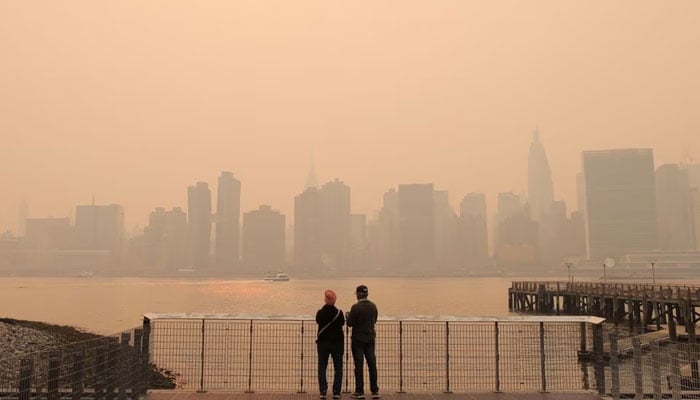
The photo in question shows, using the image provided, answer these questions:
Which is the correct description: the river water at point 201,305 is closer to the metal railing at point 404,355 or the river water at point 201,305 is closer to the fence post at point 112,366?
the metal railing at point 404,355

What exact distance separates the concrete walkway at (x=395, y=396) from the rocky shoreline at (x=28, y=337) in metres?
18.4

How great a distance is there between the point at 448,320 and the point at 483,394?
147 cm

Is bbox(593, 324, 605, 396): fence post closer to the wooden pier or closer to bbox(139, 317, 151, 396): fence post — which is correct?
bbox(139, 317, 151, 396): fence post

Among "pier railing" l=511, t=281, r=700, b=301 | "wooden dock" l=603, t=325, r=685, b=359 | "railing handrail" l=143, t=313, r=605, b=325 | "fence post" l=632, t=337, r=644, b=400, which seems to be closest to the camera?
"fence post" l=632, t=337, r=644, b=400

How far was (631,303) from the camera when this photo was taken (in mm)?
49500

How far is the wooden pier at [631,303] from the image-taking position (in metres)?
39.6

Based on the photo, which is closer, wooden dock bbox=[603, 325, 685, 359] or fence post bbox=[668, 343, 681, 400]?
fence post bbox=[668, 343, 681, 400]

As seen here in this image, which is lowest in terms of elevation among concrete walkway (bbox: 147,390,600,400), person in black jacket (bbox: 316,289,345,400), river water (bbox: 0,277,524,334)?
river water (bbox: 0,277,524,334)

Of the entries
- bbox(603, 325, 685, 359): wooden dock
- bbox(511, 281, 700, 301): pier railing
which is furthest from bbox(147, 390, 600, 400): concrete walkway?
bbox(511, 281, 700, 301): pier railing

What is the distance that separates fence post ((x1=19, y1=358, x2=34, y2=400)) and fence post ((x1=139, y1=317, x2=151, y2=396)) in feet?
10.7

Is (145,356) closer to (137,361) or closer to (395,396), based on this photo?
(137,361)

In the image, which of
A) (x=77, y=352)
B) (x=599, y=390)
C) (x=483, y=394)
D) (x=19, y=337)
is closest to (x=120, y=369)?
(x=77, y=352)

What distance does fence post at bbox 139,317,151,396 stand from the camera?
401 inches

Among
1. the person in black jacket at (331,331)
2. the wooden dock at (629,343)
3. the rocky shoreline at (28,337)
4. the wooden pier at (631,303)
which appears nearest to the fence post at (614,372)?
the wooden dock at (629,343)
